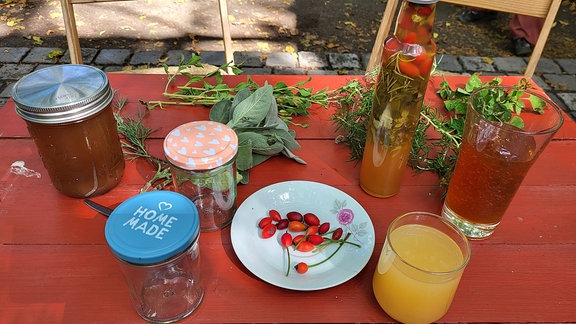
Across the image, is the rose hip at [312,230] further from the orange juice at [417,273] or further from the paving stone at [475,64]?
the paving stone at [475,64]

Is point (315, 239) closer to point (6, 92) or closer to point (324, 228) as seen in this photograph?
point (324, 228)

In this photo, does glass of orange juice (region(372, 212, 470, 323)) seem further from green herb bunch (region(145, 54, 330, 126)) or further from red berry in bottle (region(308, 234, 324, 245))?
green herb bunch (region(145, 54, 330, 126))

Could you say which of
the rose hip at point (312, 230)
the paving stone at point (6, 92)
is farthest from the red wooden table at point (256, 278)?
the paving stone at point (6, 92)

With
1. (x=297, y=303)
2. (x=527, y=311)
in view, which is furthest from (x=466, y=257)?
(x=297, y=303)

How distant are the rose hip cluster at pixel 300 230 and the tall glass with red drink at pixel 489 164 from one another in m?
0.26

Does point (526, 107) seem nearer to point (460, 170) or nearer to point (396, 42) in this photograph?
point (460, 170)

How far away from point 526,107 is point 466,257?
21.6 inches

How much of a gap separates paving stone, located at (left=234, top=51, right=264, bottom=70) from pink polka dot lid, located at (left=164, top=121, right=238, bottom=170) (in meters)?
2.07

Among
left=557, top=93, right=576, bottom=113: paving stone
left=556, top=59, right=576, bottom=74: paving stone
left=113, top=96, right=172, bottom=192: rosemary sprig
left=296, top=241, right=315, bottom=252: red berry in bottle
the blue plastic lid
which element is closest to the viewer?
the blue plastic lid

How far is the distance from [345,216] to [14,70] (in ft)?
8.72

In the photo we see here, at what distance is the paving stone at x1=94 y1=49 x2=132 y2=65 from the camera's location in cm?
293

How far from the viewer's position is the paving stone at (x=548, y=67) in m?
3.07

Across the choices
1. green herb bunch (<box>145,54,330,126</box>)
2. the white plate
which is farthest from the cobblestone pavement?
the white plate

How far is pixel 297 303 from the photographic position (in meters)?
0.82
